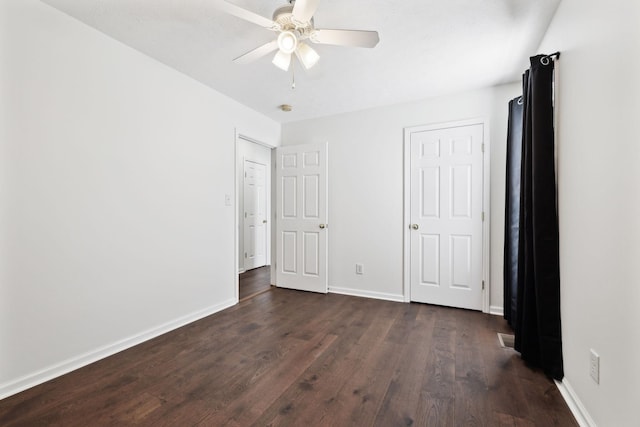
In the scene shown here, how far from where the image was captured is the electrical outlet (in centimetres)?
136

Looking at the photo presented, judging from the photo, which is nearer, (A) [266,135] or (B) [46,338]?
(B) [46,338]

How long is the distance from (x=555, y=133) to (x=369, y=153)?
2.09 meters

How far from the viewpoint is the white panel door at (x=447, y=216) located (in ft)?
10.5

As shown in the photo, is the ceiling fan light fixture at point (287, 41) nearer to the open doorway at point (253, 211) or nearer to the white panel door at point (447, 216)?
the white panel door at point (447, 216)

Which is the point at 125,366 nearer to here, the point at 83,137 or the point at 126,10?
the point at 83,137

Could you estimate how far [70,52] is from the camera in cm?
203

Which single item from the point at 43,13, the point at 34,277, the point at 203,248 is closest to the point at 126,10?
the point at 43,13

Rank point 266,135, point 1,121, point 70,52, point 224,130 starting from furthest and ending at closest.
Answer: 1. point 266,135
2. point 224,130
3. point 70,52
4. point 1,121

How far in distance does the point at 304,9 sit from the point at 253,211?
4.62m

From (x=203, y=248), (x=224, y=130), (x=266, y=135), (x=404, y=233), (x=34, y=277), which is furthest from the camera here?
(x=266, y=135)

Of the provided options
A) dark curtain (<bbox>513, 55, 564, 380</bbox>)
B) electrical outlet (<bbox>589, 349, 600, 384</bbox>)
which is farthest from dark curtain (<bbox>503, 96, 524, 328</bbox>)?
electrical outlet (<bbox>589, 349, 600, 384</bbox>)

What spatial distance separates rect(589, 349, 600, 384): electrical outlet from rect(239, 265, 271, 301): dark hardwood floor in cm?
324

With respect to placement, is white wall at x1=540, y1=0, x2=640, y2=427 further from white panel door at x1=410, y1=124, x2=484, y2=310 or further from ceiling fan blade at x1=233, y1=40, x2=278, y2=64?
ceiling fan blade at x1=233, y1=40, x2=278, y2=64

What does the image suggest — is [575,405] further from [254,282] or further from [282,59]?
[254,282]
